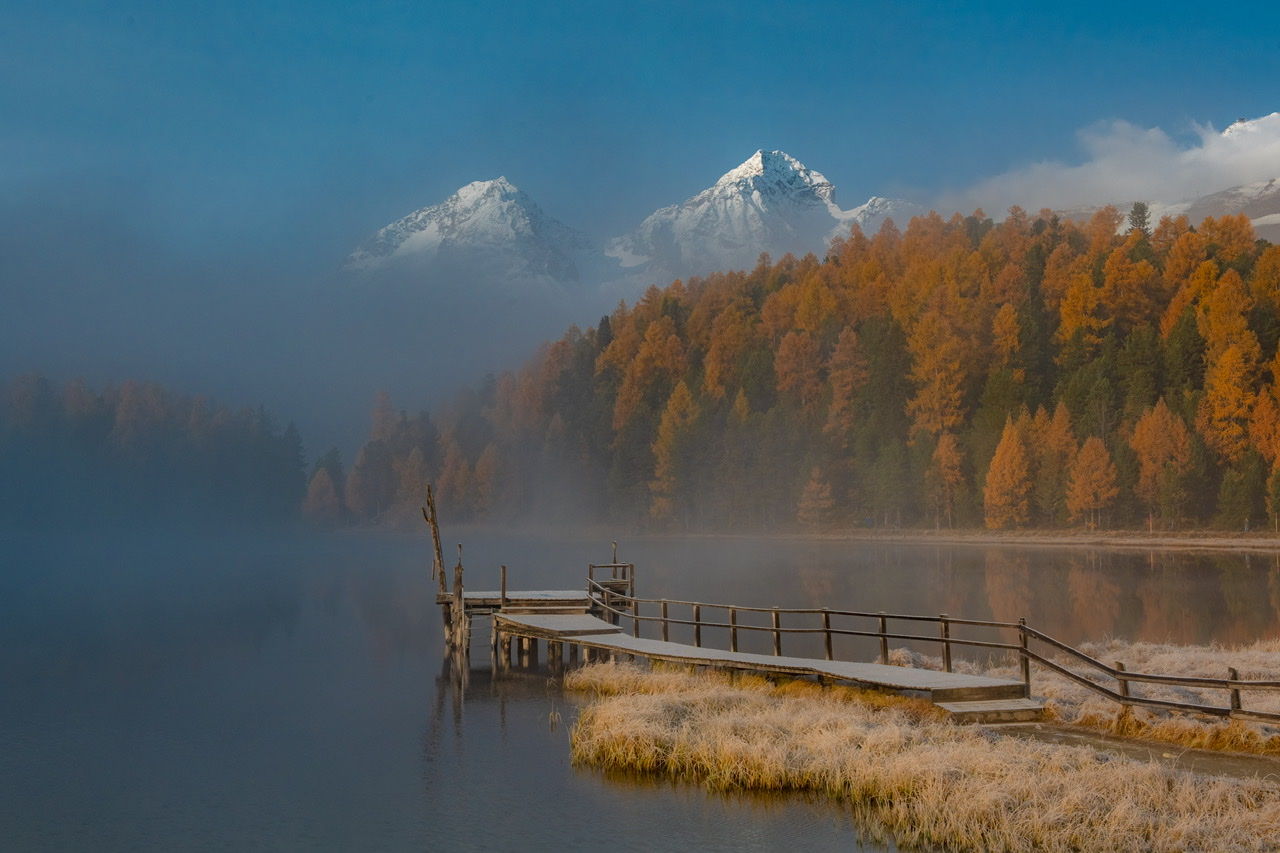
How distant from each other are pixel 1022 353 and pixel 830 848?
4194 inches

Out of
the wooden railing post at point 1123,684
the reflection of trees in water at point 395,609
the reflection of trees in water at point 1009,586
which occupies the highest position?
the wooden railing post at point 1123,684

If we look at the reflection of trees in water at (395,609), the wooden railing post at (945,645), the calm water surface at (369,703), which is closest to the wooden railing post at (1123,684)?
the wooden railing post at (945,645)

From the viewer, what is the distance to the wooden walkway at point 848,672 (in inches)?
725

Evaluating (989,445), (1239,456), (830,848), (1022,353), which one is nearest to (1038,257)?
(1022,353)

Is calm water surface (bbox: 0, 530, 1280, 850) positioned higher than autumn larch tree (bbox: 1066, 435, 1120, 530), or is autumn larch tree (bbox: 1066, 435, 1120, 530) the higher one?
autumn larch tree (bbox: 1066, 435, 1120, 530)

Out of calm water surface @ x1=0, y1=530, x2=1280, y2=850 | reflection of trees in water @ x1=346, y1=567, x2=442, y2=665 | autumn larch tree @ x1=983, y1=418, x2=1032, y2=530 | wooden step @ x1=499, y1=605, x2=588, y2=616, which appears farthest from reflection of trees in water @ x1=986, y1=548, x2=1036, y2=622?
reflection of trees in water @ x1=346, y1=567, x2=442, y2=665

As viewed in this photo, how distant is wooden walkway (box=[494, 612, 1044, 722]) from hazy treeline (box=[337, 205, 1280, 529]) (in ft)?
213

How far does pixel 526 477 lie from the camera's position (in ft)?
497

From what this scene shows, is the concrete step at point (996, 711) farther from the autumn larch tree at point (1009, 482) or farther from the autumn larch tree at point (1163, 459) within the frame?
the autumn larch tree at point (1009, 482)

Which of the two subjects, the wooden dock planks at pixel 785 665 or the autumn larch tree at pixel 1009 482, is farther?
the autumn larch tree at pixel 1009 482

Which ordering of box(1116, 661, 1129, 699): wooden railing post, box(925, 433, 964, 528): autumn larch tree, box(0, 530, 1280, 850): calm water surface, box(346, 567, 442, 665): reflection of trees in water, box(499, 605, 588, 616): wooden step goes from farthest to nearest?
box(925, 433, 964, 528): autumn larch tree, box(346, 567, 442, 665): reflection of trees in water, box(499, 605, 588, 616): wooden step, box(1116, 661, 1129, 699): wooden railing post, box(0, 530, 1280, 850): calm water surface

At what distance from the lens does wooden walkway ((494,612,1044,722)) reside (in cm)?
1842

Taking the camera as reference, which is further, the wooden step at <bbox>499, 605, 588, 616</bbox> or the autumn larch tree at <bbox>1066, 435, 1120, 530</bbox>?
the autumn larch tree at <bbox>1066, 435, 1120, 530</bbox>

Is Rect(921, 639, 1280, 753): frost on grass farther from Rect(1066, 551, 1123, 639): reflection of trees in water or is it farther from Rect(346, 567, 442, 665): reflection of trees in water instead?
Rect(346, 567, 442, 665): reflection of trees in water
